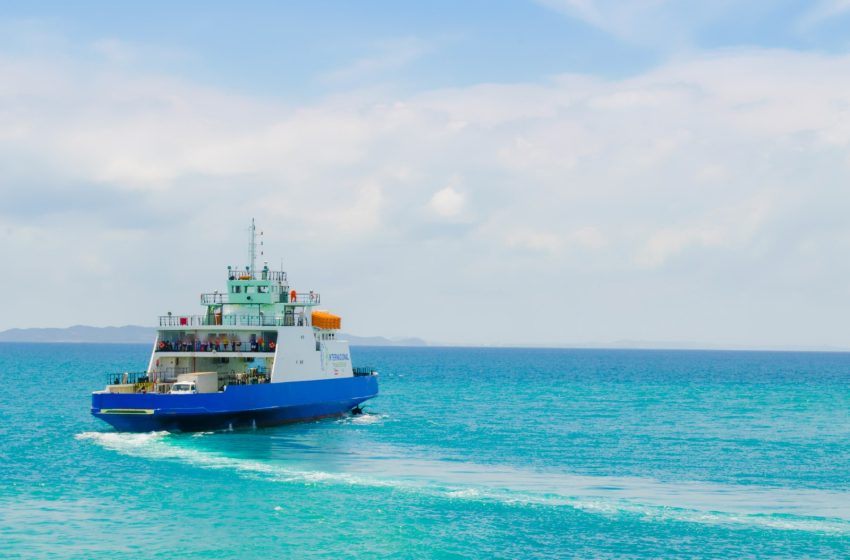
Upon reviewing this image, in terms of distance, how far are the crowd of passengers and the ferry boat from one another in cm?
6

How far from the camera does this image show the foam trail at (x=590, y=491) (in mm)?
31172

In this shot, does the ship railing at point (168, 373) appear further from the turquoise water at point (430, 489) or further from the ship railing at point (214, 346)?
the turquoise water at point (430, 489)

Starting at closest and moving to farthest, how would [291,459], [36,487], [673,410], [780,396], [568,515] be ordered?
1. [568,515]
2. [36,487]
3. [291,459]
4. [673,410]
5. [780,396]

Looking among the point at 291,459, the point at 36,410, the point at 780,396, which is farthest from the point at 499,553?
the point at 780,396

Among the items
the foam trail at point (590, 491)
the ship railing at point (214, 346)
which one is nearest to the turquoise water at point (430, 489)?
the foam trail at point (590, 491)

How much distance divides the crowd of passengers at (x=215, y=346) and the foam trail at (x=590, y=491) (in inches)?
472

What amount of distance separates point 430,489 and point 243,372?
89.4 ft

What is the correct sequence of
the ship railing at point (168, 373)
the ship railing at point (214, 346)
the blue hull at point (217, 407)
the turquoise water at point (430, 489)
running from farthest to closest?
the ship railing at point (214, 346) < the ship railing at point (168, 373) < the blue hull at point (217, 407) < the turquoise water at point (430, 489)

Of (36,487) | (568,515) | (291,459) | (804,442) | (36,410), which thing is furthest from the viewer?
(36,410)

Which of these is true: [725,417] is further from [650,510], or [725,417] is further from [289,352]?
[650,510]

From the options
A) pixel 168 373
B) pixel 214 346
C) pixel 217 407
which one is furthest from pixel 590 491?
pixel 168 373

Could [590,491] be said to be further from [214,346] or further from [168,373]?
[168,373]

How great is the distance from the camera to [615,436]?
5431cm

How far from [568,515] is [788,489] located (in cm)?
1075
